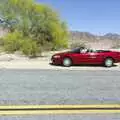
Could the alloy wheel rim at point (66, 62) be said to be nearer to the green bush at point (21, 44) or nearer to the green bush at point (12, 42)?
the green bush at point (21, 44)

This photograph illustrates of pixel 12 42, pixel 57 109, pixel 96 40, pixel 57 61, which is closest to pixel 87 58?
pixel 57 61

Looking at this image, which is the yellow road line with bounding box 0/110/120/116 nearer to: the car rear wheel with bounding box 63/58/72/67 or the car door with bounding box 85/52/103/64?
the car rear wheel with bounding box 63/58/72/67

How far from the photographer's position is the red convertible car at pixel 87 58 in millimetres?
26609

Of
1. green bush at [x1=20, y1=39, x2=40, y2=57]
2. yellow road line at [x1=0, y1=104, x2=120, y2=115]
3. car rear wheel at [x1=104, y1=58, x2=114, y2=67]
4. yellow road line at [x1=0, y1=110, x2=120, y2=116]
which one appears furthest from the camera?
green bush at [x1=20, y1=39, x2=40, y2=57]

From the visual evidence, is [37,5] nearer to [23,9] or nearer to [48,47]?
[23,9]

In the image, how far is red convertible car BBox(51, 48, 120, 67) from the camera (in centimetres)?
2661

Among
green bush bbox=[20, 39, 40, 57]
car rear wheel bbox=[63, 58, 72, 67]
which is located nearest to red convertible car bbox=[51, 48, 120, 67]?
car rear wheel bbox=[63, 58, 72, 67]

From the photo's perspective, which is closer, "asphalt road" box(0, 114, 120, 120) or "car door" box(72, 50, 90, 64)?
"asphalt road" box(0, 114, 120, 120)

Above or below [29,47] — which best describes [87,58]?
below

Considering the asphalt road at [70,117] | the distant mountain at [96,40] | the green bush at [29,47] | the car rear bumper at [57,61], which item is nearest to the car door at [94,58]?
the car rear bumper at [57,61]

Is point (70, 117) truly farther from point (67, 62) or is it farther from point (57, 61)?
point (57, 61)

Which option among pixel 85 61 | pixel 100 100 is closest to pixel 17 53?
pixel 85 61

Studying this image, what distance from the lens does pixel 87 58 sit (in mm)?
26812

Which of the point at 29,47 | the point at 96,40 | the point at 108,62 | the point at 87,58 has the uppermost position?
the point at 29,47
